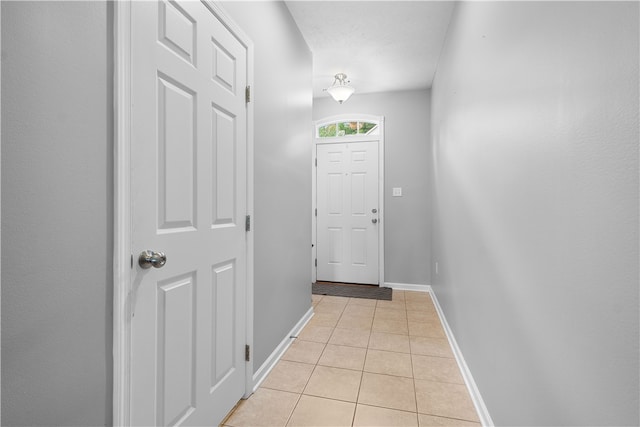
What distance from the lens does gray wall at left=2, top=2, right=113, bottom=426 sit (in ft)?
2.31

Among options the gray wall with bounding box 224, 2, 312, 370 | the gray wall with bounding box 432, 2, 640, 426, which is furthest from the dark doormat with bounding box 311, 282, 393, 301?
the gray wall with bounding box 432, 2, 640, 426

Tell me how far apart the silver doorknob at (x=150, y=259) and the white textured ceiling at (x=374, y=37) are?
2.24m

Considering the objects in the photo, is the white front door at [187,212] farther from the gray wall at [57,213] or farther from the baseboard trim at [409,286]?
the baseboard trim at [409,286]

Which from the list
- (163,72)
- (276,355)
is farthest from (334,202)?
(163,72)

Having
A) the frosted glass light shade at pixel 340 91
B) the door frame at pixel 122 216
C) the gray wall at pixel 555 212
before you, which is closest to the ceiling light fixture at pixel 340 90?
the frosted glass light shade at pixel 340 91

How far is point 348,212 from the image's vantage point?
448cm

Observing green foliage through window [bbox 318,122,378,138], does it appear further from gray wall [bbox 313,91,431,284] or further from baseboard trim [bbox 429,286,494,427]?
baseboard trim [bbox 429,286,494,427]

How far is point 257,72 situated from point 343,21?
3.90 feet

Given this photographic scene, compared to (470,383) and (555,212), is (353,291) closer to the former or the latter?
(470,383)

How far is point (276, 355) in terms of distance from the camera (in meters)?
2.20

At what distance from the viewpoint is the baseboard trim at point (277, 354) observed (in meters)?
1.90

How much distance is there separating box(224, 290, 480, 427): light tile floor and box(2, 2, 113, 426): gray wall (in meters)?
0.98

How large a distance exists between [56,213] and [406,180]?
399cm

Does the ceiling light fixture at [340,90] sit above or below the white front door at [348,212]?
above
